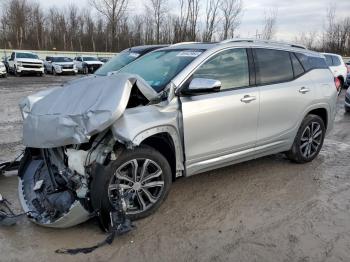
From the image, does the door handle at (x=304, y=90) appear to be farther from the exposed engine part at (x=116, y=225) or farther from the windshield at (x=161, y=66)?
the exposed engine part at (x=116, y=225)

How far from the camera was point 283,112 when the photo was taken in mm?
5230

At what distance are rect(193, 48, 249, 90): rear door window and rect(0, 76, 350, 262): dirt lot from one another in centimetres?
138

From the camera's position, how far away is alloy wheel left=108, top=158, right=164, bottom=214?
384cm

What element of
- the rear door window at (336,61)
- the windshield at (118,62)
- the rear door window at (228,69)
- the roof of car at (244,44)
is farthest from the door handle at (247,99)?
the rear door window at (336,61)

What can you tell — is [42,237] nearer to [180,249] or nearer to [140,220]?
[140,220]

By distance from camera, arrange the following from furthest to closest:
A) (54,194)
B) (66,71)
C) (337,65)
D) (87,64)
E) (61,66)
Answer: (87,64) → (66,71) → (61,66) → (337,65) → (54,194)

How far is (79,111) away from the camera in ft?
12.2

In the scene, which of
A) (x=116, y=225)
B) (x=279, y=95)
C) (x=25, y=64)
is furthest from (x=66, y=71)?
(x=116, y=225)

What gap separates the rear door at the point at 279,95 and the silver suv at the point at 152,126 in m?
0.02

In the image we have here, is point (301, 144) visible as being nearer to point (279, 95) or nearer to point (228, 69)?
point (279, 95)

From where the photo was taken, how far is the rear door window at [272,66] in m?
5.05

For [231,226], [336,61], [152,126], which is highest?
[336,61]

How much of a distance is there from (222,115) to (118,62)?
539 cm

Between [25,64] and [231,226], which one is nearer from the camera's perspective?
[231,226]
